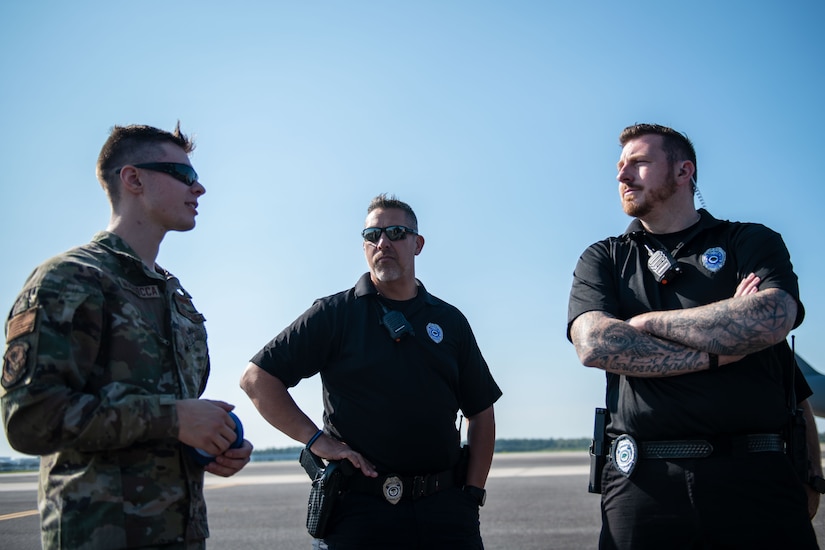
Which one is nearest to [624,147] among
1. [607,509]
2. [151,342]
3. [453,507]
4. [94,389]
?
[607,509]

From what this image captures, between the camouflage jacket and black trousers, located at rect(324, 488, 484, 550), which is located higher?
the camouflage jacket

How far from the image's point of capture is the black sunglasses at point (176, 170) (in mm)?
3441

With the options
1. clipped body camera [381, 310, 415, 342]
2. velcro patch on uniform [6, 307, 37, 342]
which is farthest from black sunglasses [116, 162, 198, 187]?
clipped body camera [381, 310, 415, 342]

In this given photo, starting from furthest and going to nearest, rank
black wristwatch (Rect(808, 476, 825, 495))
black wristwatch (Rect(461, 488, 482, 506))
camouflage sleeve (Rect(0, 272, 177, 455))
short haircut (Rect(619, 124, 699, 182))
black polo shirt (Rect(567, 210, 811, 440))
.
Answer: black wristwatch (Rect(461, 488, 482, 506)) → short haircut (Rect(619, 124, 699, 182)) → black wristwatch (Rect(808, 476, 825, 495)) → black polo shirt (Rect(567, 210, 811, 440)) → camouflage sleeve (Rect(0, 272, 177, 455))

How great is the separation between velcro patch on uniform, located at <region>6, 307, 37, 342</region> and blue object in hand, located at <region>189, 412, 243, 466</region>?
2.57 feet

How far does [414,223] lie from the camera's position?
519 centimetres

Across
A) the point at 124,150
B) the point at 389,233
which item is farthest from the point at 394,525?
the point at 124,150

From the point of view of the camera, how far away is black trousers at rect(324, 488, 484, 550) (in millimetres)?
4094

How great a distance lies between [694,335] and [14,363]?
286 cm

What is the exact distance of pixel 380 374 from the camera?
438 centimetres

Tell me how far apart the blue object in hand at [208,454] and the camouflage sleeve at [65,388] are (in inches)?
7.9

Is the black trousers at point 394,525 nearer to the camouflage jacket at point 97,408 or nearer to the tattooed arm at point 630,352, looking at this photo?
the camouflage jacket at point 97,408

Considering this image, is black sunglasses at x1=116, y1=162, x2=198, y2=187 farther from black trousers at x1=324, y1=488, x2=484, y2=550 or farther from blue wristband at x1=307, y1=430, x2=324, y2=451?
black trousers at x1=324, y1=488, x2=484, y2=550

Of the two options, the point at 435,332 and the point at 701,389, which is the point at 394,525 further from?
the point at 701,389
